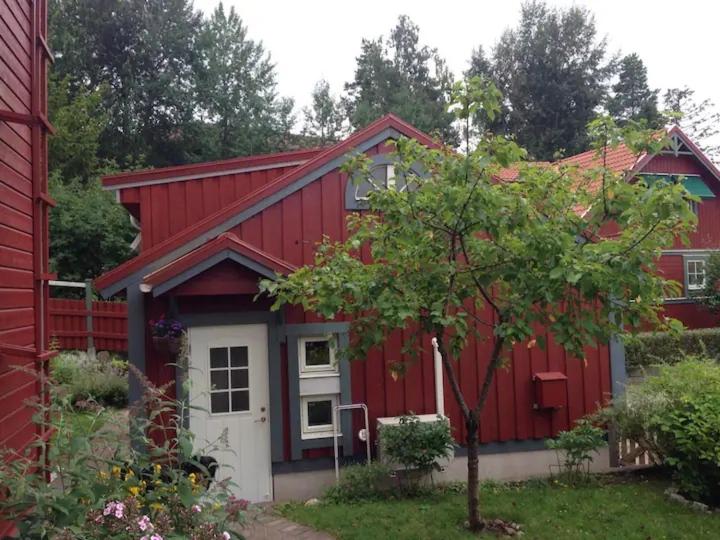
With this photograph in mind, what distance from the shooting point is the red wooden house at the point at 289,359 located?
250 inches

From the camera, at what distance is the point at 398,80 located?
34094mm

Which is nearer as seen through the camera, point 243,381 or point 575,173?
point 575,173

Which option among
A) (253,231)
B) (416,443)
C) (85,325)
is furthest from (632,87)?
(416,443)

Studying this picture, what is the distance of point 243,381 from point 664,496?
15.4ft

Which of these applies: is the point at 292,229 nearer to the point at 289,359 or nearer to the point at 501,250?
the point at 289,359

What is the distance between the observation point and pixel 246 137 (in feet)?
84.4

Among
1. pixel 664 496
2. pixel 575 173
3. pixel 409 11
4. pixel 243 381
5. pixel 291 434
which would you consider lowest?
pixel 664 496

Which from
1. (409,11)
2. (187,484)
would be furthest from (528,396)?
(409,11)

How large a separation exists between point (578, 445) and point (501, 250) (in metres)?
2.94

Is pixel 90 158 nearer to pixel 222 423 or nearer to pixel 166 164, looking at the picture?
pixel 166 164

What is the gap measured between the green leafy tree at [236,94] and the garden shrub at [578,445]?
2084 centimetres

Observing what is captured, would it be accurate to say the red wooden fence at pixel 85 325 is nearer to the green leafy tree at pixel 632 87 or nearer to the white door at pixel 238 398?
the white door at pixel 238 398

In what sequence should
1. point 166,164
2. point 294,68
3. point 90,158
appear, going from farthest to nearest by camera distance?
point 294,68, point 166,164, point 90,158

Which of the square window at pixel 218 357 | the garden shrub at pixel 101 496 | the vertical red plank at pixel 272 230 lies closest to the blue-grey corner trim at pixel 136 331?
the square window at pixel 218 357
